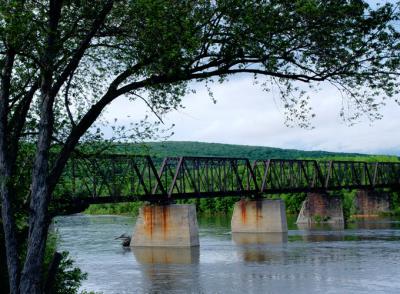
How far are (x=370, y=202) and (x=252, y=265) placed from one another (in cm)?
6163

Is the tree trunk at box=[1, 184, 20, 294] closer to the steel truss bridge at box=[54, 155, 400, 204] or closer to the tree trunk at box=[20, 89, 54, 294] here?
the tree trunk at box=[20, 89, 54, 294]

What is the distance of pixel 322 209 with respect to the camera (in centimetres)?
8262

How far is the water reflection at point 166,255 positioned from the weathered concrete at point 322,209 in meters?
34.1

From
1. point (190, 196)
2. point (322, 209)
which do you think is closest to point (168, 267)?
point (190, 196)

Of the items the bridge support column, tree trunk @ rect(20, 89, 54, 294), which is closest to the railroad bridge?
the bridge support column

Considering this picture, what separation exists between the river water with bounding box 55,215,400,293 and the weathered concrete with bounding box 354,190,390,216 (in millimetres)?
36102

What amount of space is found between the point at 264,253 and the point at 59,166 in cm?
3236

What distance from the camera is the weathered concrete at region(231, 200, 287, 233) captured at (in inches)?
2603

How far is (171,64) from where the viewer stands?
16750mm

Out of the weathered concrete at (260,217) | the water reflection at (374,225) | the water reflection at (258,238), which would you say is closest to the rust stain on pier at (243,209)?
the weathered concrete at (260,217)

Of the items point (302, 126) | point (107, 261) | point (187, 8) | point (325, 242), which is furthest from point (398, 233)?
point (187, 8)

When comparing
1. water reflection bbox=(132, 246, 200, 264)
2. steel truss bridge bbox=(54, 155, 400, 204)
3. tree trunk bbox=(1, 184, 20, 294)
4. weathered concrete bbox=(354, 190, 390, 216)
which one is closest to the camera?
tree trunk bbox=(1, 184, 20, 294)

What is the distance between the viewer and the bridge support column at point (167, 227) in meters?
51.2

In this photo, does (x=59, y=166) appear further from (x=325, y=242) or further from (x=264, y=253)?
(x=325, y=242)
